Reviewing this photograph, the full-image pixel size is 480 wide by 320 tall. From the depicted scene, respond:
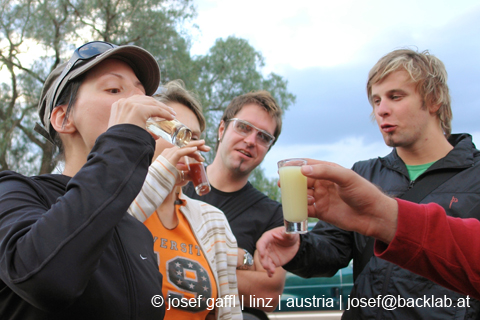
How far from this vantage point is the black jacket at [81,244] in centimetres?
119

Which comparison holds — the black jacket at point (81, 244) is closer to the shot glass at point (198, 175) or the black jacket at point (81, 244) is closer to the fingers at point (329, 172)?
the fingers at point (329, 172)

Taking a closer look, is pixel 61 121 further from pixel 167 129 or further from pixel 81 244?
pixel 81 244

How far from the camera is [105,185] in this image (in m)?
1.30

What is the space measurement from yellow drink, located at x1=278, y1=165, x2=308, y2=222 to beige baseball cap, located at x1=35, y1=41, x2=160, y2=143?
0.92 m

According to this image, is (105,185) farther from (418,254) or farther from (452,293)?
(452,293)

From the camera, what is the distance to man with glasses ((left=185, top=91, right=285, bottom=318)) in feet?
10.1

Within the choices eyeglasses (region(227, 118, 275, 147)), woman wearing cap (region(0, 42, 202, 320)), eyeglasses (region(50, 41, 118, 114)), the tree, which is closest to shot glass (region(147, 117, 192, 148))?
woman wearing cap (region(0, 42, 202, 320))

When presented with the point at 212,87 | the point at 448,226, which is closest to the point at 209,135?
the point at 212,87

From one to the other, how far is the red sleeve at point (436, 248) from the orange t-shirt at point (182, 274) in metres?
1.04

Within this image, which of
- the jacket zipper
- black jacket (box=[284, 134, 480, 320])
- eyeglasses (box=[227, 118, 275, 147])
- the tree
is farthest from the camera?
the tree

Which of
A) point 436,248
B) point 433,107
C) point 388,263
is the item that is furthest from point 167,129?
point 433,107

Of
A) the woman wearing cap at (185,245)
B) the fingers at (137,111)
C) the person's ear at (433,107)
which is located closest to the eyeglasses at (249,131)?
the woman wearing cap at (185,245)

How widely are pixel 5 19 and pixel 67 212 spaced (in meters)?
17.8

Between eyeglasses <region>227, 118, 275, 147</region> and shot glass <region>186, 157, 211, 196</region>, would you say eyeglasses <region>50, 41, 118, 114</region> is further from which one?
eyeglasses <region>227, 118, 275, 147</region>
